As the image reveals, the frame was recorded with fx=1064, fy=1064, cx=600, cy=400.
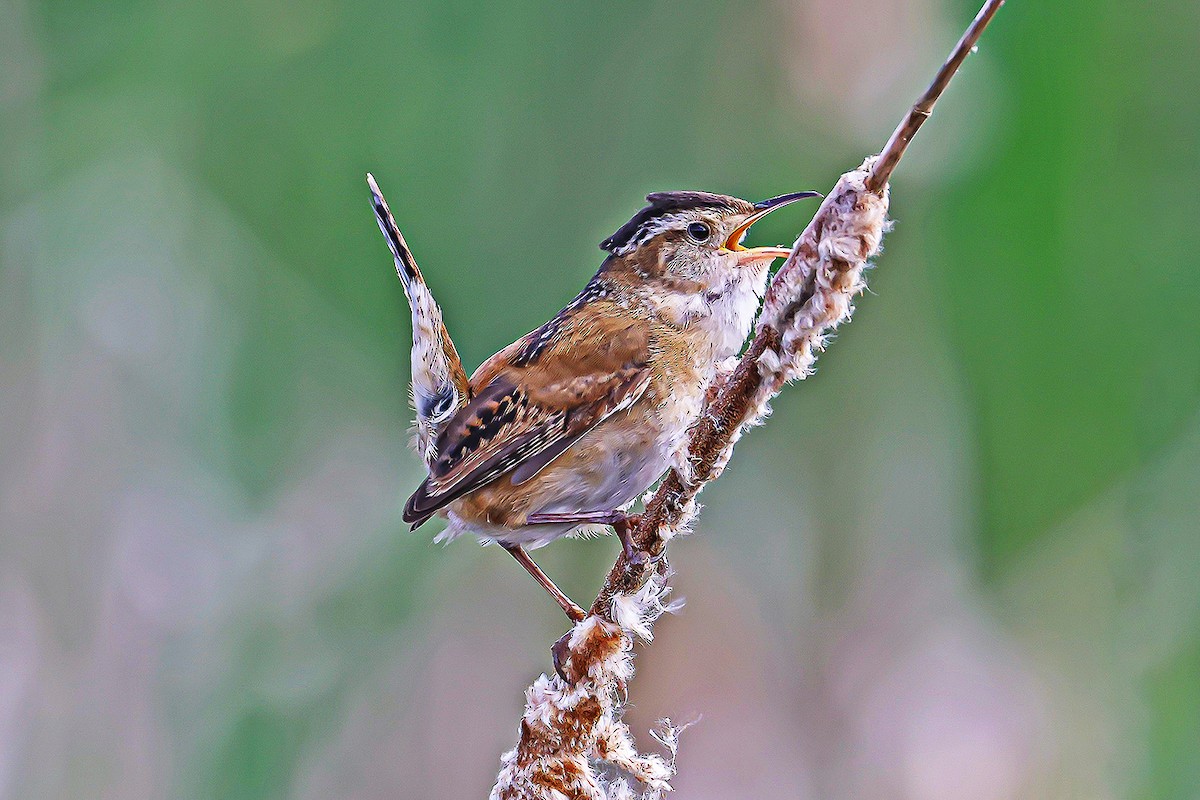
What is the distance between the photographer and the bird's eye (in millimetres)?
1994

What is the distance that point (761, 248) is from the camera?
1852 mm

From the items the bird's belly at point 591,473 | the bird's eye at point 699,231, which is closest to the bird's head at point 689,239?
the bird's eye at point 699,231

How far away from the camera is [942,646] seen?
242 centimetres

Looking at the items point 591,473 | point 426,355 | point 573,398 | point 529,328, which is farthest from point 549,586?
point 529,328

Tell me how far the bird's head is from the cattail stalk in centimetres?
74

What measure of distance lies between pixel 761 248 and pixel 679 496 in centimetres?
80

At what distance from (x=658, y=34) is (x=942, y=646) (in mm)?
1646

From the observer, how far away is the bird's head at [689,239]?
196 centimetres

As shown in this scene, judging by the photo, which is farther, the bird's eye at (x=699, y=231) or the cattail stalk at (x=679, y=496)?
the bird's eye at (x=699, y=231)

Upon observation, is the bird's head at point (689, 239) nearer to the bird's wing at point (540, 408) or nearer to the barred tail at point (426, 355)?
the bird's wing at point (540, 408)

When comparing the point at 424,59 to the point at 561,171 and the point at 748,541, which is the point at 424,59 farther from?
the point at 748,541

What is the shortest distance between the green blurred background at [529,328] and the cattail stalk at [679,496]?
0.95m

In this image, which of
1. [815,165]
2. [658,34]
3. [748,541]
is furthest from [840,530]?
[658,34]

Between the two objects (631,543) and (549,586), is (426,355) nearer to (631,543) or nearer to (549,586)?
(549,586)
